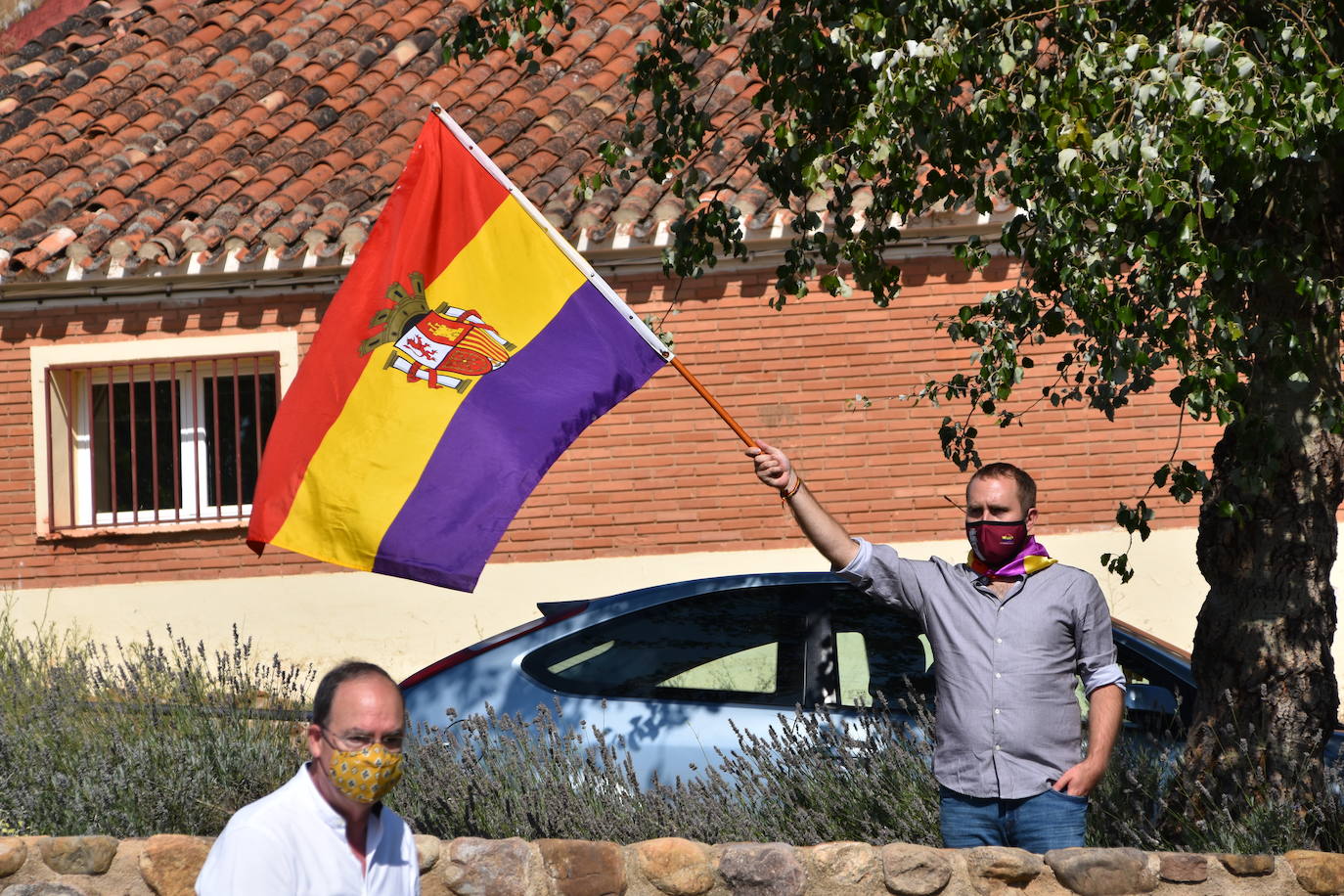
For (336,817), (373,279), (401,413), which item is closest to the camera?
(336,817)

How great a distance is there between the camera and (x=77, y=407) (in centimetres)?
1129

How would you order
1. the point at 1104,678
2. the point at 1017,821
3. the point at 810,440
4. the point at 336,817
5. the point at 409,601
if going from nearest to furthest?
the point at 336,817 < the point at 1104,678 < the point at 1017,821 < the point at 810,440 < the point at 409,601

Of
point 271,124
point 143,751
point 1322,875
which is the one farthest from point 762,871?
point 271,124

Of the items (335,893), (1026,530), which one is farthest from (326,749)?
(1026,530)

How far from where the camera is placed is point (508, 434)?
460cm

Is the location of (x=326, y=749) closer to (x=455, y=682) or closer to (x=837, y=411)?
(x=455, y=682)

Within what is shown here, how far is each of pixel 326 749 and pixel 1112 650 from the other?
2385 millimetres

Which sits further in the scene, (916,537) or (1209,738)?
(916,537)

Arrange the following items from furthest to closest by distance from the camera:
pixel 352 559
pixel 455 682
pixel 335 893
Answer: pixel 455 682 → pixel 352 559 → pixel 335 893

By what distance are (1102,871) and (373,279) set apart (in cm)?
286

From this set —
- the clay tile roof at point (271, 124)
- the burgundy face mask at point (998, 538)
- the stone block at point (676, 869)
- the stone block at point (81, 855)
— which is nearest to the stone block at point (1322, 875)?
the burgundy face mask at point (998, 538)

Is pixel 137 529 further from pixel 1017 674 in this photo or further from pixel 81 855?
pixel 1017 674

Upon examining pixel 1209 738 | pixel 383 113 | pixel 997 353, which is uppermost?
pixel 383 113

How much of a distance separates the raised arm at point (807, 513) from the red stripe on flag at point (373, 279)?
1278 millimetres
